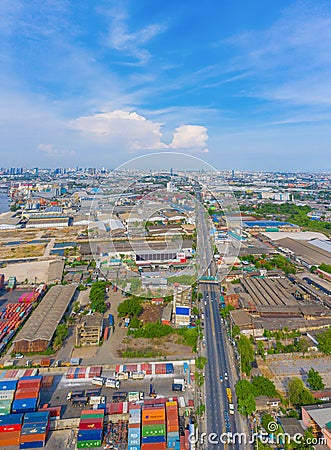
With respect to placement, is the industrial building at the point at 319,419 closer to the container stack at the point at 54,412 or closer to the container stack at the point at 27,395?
the container stack at the point at 54,412

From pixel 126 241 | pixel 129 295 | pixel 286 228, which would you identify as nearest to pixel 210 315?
pixel 129 295

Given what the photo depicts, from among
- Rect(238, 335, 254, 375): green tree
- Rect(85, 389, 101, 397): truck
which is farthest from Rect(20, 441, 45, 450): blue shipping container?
Rect(238, 335, 254, 375): green tree

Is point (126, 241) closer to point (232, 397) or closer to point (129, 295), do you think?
point (129, 295)

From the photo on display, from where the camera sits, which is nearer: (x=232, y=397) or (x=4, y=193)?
(x=232, y=397)

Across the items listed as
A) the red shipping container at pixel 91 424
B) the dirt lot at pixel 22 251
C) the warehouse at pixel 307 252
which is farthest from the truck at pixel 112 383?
the dirt lot at pixel 22 251

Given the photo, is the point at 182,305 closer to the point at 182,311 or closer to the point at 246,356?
the point at 182,311

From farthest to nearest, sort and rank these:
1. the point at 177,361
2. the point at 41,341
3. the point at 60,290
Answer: the point at 60,290, the point at 41,341, the point at 177,361

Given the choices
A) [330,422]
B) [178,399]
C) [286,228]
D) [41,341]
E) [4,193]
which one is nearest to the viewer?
[330,422]
